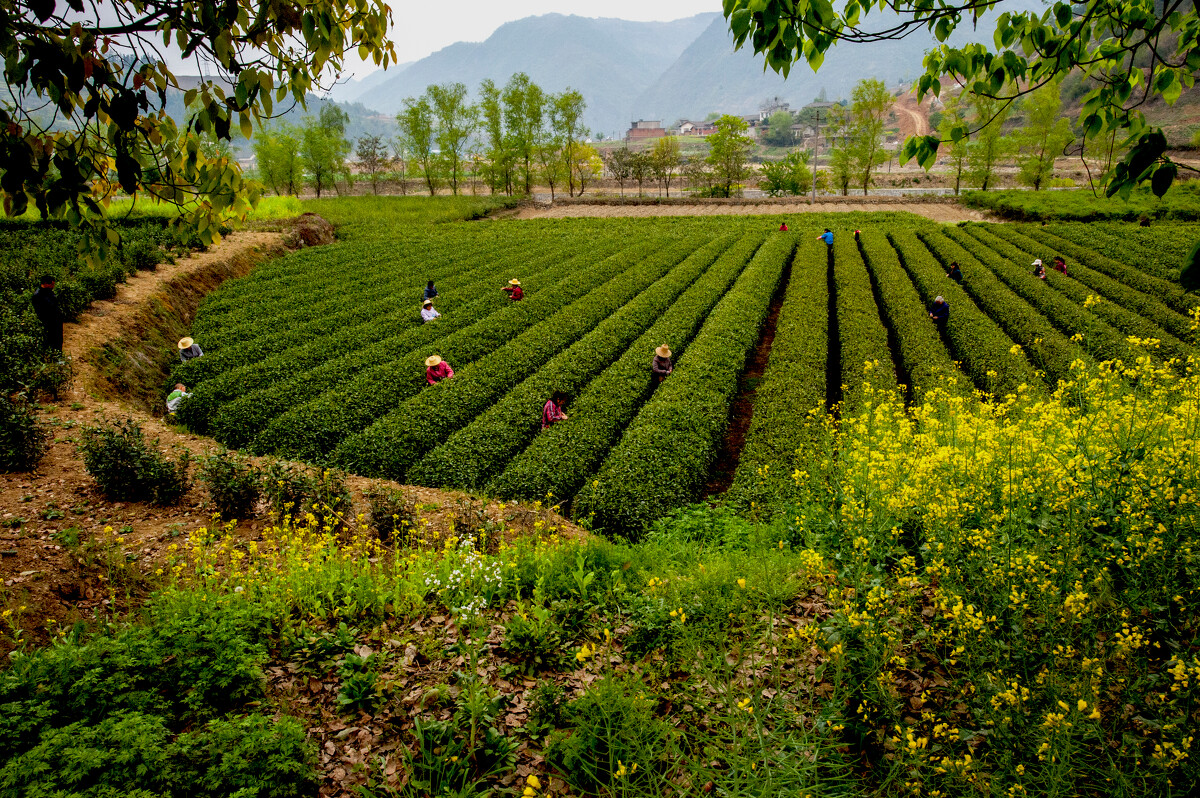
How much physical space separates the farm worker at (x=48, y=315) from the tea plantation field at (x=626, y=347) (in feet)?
8.81

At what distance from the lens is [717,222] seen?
45.4 meters

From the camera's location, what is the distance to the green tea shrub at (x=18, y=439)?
8.11 meters

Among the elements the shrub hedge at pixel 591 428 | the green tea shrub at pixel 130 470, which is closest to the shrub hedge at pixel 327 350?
the green tea shrub at pixel 130 470

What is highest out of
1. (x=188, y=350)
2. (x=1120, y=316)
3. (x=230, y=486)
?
(x=1120, y=316)

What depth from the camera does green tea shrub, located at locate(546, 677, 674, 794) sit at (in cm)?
363

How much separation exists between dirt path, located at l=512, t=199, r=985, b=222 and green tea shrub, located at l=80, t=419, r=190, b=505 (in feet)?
159

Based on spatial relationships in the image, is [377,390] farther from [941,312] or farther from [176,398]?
[941,312]

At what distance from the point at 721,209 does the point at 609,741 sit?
60.2m

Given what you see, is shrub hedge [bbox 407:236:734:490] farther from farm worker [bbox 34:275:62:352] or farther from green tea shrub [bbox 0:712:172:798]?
farm worker [bbox 34:275:62:352]

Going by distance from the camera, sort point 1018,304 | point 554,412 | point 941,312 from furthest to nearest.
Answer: point 1018,304 < point 941,312 < point 554,412

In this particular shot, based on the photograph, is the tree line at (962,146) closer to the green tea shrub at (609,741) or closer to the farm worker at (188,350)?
the farm worker at (188,350)

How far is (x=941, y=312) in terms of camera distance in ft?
58.9

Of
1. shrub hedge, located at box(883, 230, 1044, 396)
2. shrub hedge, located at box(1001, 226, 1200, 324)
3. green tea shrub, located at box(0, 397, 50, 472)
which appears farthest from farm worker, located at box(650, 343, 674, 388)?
shrub hedge, located at box(1001, 226, 1200, 324)

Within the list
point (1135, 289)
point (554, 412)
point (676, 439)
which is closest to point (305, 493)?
point (554, 412)
